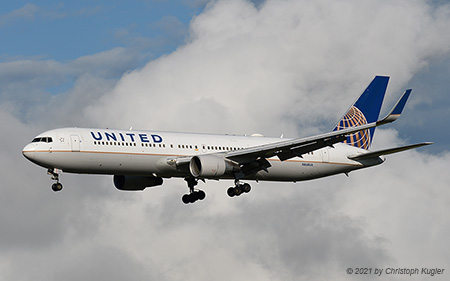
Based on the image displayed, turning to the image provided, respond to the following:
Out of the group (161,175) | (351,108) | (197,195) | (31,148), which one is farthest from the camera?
(351,108)

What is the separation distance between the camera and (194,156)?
60.2m

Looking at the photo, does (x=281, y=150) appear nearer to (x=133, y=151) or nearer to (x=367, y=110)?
(x=133, y=151)

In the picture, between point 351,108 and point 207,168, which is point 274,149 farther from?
point 351,108

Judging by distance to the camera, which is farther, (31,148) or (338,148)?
(338,148)

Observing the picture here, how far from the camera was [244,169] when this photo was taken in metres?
63.2

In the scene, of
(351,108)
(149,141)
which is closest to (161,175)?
(149,141)

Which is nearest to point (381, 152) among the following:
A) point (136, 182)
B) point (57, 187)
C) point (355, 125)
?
point (355, 125)

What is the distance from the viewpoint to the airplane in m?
57.6

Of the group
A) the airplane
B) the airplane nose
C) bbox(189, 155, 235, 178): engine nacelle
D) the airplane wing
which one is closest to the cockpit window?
the airplane

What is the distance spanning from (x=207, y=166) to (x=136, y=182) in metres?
8.55

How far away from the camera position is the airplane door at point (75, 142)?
189 ft

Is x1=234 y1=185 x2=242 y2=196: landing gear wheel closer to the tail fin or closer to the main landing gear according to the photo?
the main landing gear

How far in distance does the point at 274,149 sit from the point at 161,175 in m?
7.93

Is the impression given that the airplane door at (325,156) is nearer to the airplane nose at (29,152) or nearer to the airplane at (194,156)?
the airplane at (194,156)
